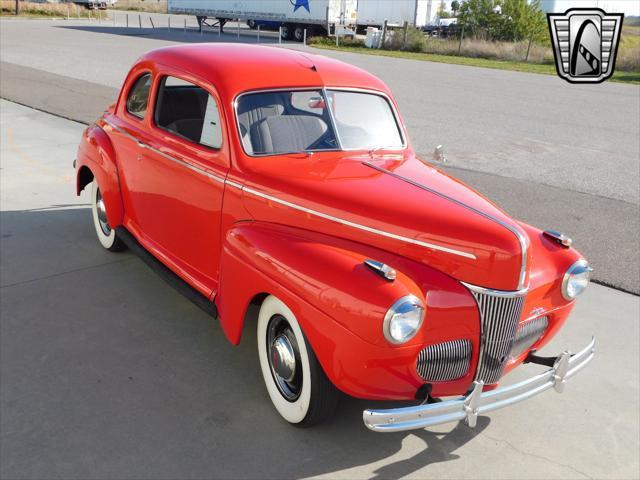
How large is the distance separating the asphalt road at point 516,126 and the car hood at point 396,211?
2.75 meters

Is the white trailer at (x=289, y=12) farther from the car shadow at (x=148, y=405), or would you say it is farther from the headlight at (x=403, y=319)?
the headlight at (x=403, y=319)

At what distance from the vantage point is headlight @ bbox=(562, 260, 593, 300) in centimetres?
352

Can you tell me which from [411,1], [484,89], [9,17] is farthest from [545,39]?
[9,17]

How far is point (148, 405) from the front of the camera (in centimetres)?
359

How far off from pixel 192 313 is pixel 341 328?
6.45 ft

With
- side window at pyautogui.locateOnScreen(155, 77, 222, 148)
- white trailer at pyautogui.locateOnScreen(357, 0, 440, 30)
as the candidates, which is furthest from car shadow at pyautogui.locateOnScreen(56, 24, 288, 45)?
side window at pyautogui.locateOnScreen(155, 77, 222, 148)

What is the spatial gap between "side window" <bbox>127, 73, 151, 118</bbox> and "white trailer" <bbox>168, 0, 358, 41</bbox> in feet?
95.5

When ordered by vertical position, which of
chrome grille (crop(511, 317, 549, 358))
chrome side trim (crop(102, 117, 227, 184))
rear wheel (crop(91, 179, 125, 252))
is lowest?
rear wheel (crop(91, 179, 125, 252))

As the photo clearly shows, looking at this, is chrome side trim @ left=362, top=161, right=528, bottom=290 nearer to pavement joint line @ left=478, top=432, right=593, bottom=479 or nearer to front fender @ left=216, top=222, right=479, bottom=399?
front fender @ left=216, top=222, right=479, bottom=399

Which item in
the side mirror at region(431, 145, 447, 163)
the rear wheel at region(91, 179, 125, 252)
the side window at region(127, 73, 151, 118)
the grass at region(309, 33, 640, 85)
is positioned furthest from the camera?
the grass at region(309, 33, 640, 85)

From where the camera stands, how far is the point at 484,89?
17.8 metres

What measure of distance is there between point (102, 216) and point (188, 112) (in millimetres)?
1504

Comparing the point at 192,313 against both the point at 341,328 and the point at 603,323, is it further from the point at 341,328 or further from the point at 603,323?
the point at 603,323

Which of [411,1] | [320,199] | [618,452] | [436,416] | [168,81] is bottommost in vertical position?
[618,452]
